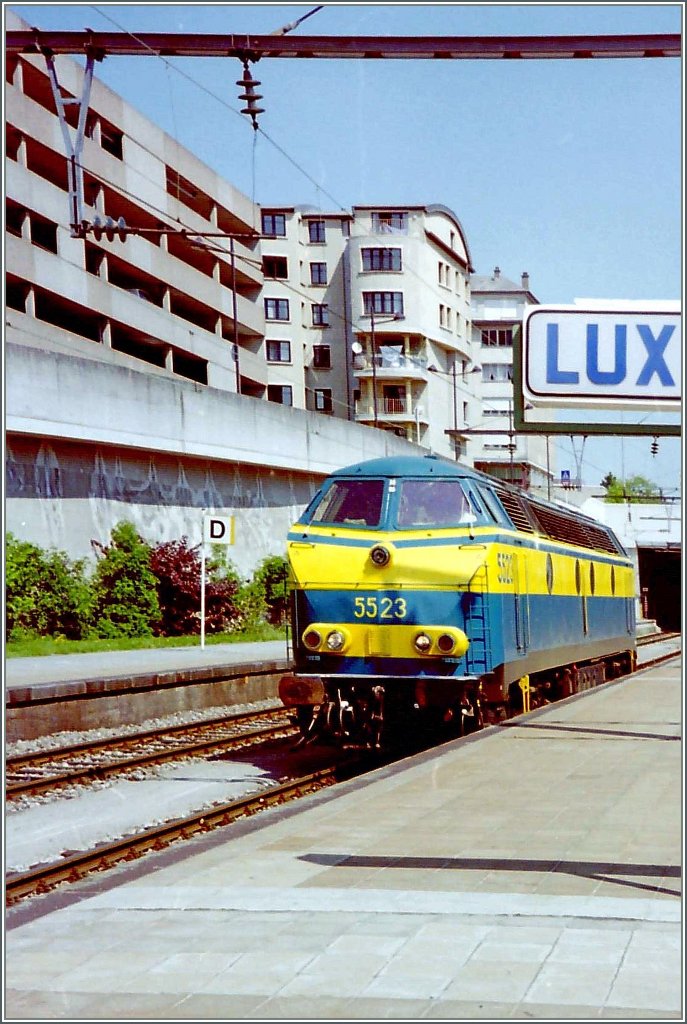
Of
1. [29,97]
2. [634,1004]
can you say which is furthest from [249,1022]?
→ [29,97]

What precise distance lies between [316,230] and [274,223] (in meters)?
2.32

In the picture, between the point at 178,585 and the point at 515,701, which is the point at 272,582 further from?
the point at 515,701

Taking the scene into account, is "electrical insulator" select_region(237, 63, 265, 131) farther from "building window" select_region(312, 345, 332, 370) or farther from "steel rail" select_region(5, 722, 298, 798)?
"building window" select_region(312, 345, 332, 370)

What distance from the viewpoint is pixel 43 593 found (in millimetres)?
24250

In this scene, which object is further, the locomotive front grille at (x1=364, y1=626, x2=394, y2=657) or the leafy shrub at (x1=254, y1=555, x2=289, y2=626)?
the leafy shrub at (x1=254, y1=555, x2=289, y2=626)

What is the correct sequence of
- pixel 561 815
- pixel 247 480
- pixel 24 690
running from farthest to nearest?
pixel 247 480 < pixel 24 690 < pixel 561 815

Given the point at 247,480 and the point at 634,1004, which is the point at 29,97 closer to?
the point at 247,480

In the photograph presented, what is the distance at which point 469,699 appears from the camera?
44.5 ft

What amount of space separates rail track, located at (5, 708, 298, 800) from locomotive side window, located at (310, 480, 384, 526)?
3235 millimetres

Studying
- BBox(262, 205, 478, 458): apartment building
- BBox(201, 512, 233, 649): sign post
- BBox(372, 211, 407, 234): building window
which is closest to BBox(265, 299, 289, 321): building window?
BBox(262, 205, 478, 458): apartment building

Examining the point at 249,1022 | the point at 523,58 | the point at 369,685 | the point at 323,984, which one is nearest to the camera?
the point at 249,1022

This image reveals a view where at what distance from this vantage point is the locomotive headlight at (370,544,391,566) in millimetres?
13328

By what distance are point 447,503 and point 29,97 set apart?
2906 centimetres

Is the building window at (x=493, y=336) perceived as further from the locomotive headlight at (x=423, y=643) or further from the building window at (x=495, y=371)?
the locomotive headlight at (x=423, y=643)
